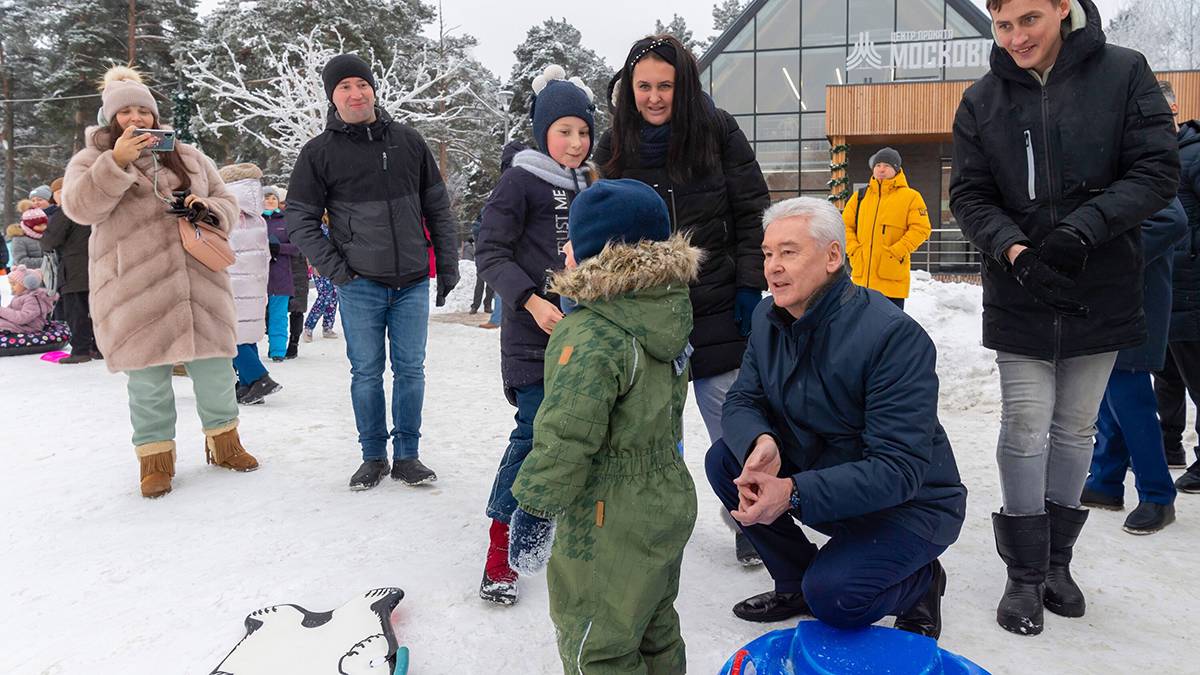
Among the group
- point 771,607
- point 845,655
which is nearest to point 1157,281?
point 771,607

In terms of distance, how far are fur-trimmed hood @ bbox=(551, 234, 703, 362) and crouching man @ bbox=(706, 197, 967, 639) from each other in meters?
0.47

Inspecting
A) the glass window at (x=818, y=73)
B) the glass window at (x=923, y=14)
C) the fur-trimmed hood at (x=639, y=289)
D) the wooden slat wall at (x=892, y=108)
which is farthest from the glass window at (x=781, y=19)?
the fur-trimmed hood at (x=639, y=289)

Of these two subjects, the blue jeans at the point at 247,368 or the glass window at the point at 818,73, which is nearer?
the blue jeans at the point at 247,368

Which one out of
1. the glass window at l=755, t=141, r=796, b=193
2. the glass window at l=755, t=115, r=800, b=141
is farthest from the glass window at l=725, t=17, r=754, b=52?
the glass window at l=755, t=141, r=796, b=193

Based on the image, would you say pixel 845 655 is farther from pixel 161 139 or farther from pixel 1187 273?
pixel 161 139

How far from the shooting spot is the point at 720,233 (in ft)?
10.1

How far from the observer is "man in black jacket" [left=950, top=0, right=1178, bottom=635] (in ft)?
8.25

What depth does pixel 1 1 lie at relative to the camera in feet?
111

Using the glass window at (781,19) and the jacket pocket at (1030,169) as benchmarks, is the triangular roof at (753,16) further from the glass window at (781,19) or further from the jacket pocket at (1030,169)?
the jacket pocket at (1030,169)

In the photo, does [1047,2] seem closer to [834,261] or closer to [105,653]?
[834,261]

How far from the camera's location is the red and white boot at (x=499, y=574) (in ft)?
9.00

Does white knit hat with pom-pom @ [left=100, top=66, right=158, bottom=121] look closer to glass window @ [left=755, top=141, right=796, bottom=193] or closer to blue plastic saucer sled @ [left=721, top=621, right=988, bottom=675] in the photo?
blue plastic saucer sled @ [left=721, top=621, right=988, bottom=675]

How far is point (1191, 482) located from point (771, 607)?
284 centimetres

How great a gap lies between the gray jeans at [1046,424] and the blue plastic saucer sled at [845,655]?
2.86 feet
